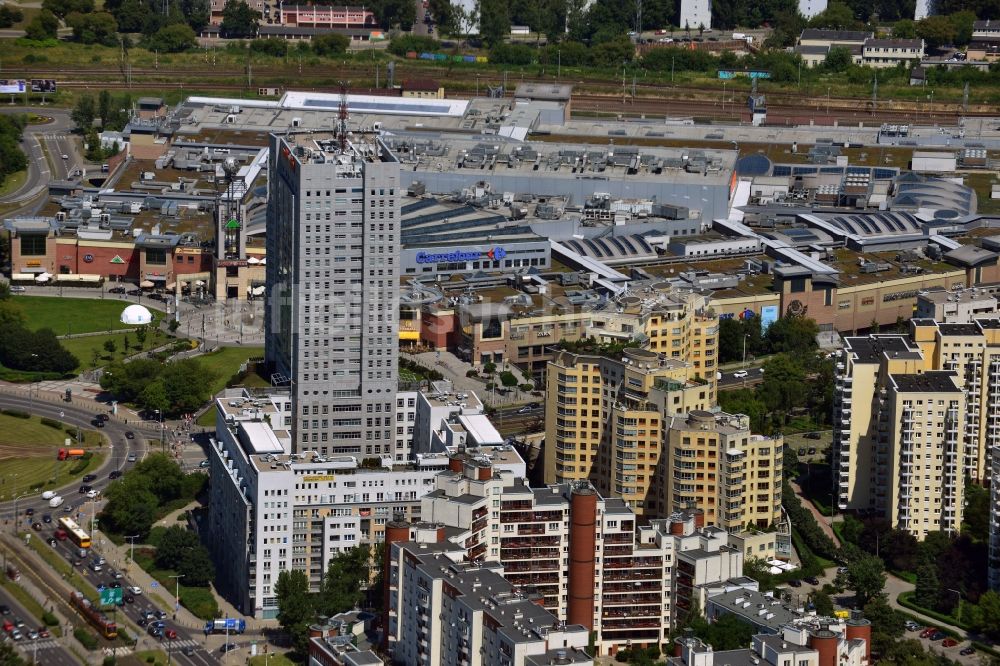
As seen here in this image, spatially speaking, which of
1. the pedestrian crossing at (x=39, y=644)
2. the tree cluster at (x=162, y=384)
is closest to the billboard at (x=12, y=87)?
the tree cluster at (x=162, y=384)

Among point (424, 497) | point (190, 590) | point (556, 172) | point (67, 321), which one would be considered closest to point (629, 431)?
point (424, 497)

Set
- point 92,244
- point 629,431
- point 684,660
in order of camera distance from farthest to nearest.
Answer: point 92,244 < point 629,431 < point 684,660

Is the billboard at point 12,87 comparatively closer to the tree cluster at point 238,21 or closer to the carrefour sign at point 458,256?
the tree cluster at point 238,21

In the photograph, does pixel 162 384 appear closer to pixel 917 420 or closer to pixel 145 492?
pixel 145 492

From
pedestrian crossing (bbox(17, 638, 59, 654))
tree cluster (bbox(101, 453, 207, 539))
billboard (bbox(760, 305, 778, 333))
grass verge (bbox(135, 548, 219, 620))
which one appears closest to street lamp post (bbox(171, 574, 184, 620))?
grass verge (bbox(135, 548, 219, 620))

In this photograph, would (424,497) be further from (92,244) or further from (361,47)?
(361,47)

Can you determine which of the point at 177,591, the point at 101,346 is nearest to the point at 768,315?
the point at 101,346
